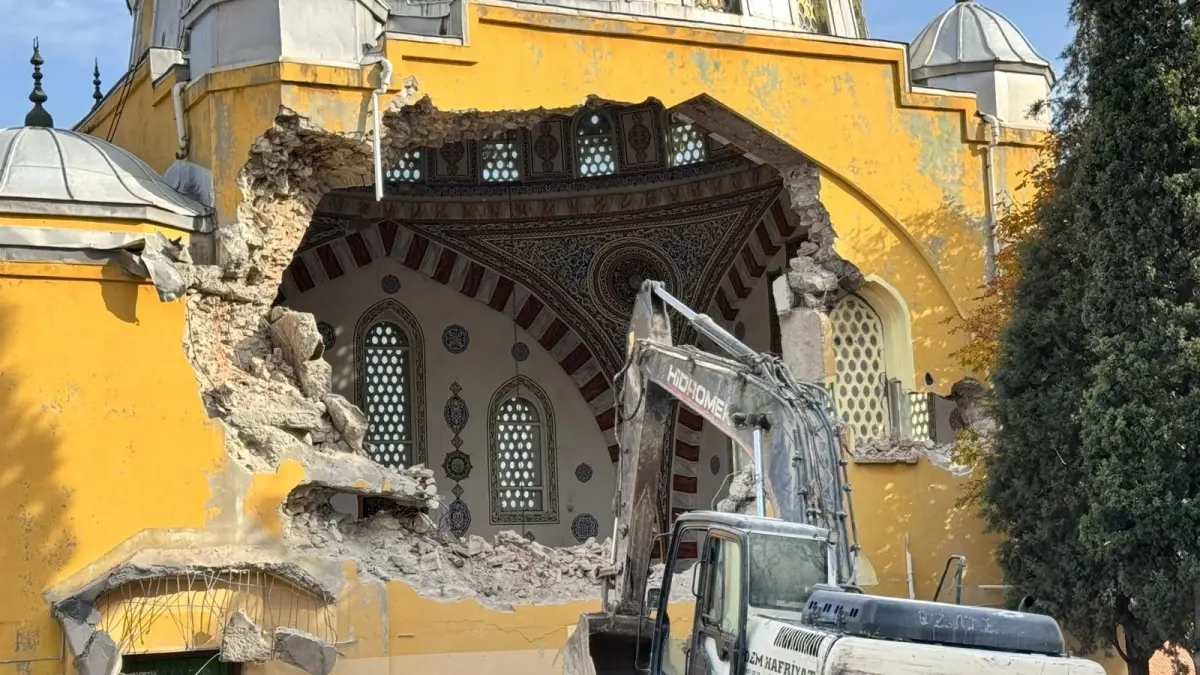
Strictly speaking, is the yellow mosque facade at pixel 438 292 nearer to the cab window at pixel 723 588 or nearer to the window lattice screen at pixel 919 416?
the window lattice screen at pixel 919 416

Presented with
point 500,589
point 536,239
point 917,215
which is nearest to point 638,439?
point 500,589

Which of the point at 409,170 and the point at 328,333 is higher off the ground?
the point at 409,170

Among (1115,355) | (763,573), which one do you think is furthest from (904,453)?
(763,573)

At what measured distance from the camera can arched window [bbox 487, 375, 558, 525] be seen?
1591cm

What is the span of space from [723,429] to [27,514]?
4496mm

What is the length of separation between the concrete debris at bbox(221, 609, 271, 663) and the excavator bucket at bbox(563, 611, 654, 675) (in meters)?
2.11

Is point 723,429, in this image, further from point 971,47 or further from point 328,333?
point 328,333

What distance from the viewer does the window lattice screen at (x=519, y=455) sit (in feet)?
52.3

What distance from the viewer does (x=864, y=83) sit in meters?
12.6

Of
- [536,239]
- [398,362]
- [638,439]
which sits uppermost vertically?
[536,239]

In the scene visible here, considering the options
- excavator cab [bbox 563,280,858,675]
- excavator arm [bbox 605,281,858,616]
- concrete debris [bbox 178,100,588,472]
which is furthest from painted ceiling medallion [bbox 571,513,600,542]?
excavator arm [bbox 605,281,858,616]

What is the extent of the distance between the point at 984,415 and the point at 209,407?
569cm

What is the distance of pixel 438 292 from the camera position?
51.7ft

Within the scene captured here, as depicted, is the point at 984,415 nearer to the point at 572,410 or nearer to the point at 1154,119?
the point at 1154,119
